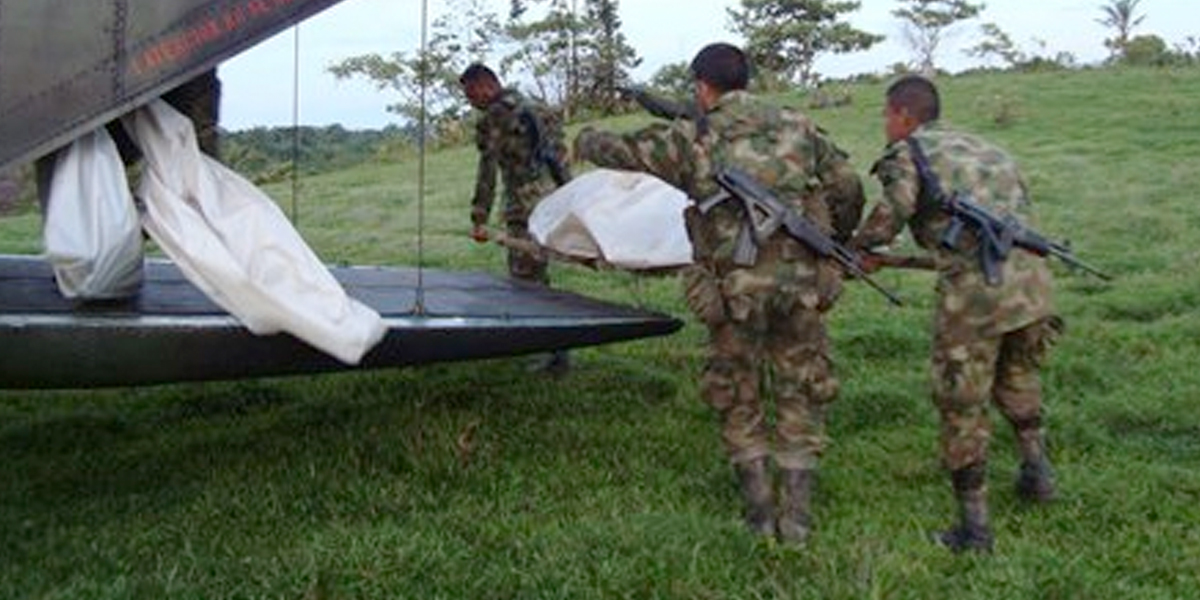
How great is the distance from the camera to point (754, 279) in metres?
5.57

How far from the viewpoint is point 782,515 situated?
221 inches

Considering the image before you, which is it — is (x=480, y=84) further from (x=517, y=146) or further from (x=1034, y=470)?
(x=1034, y=470)

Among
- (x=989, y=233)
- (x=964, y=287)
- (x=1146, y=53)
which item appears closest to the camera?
(x=989, y=233)

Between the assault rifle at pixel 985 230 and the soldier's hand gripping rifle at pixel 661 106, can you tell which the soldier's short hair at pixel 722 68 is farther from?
Answer: the assault rifle at pixel 985 230

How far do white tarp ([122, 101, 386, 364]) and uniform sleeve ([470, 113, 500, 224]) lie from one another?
332 cm

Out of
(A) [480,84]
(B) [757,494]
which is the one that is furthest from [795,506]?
(A) [480,84]

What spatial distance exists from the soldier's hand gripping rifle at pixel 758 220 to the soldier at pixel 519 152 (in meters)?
3.12

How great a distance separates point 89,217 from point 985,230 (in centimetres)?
341

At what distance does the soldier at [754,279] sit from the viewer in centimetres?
559

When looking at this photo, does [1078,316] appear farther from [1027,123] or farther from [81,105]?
[1027,123]

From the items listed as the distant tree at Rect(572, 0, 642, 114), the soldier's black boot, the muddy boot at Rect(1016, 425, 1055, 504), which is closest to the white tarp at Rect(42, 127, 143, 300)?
the soldier's black boot

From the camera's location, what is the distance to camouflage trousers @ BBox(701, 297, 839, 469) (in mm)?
5680

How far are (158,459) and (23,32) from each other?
2459mm

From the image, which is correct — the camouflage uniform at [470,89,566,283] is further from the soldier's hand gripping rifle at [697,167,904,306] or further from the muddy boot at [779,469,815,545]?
the muddy boot at [779,469,815,545]
